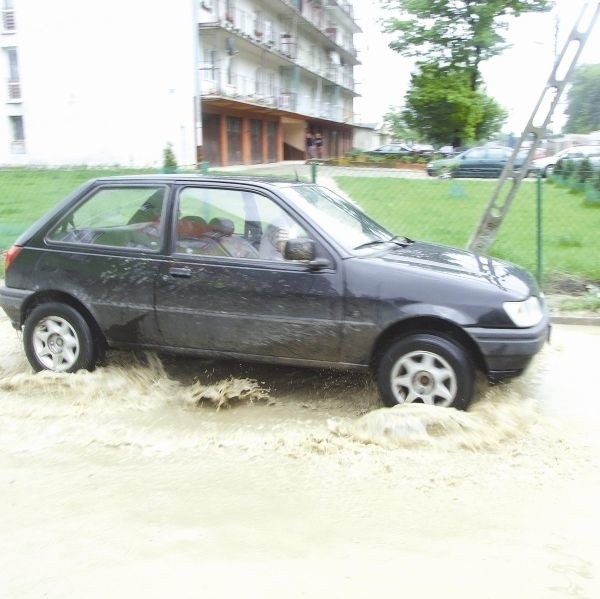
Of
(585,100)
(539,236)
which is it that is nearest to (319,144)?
(585,100)

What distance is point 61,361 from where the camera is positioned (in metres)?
5.38

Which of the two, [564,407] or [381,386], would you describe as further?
[564,407]

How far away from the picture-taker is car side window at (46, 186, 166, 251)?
5172 millimetres

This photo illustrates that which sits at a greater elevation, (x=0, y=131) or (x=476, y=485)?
(x=0, y=131)

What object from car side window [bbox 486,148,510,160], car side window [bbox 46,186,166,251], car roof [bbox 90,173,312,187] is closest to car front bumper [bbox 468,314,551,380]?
car roof [bbox 90,173,312,187]

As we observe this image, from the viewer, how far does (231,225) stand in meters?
5.01

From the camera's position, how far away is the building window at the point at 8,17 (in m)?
29.4

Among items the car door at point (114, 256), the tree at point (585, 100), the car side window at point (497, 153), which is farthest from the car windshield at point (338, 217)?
the tree at point (585, 100)

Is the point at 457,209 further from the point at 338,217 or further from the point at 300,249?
the point at 300,249

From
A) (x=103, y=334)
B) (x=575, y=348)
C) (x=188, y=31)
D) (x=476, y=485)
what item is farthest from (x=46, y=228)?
(x=188, y=31)

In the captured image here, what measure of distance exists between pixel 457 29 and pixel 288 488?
133 feet

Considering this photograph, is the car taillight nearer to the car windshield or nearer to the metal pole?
the car windshield

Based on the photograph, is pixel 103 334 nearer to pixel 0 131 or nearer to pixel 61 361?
pixel 61 361

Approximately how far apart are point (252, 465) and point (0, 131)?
30.5m
